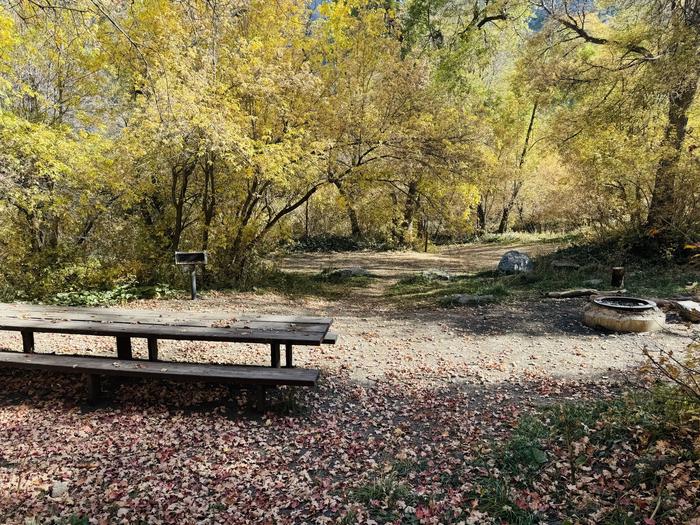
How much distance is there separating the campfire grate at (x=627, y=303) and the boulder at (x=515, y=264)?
4074mm

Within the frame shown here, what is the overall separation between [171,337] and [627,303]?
242 inches

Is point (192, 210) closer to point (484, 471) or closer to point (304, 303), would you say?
point (304, 303)

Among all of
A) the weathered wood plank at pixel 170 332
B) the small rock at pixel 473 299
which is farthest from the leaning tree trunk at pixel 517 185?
the weathered wood plank at pixel 170 332

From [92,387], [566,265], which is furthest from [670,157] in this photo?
[92,387]

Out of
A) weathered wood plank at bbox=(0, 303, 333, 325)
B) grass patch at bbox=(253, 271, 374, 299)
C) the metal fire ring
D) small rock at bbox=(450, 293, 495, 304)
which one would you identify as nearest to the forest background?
grass patch at bbox=(253, 271, 374, 299)

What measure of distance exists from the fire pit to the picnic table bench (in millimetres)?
4055

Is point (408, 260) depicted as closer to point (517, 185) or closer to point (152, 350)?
point (517, 185)

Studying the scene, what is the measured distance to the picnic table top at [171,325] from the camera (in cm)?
400

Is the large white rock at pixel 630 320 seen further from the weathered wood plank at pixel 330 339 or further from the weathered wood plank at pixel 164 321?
the weathered wood plank at pixel 164 321

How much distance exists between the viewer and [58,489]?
3018 millimetres

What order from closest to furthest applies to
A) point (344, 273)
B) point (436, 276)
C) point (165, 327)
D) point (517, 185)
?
1. point (165, 327)
2. point (436, 276)
3. point (344, 273)
4. point (517, 185)

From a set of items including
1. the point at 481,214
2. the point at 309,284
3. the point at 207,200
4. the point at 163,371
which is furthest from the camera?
the point at 481,214

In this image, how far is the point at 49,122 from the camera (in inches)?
368

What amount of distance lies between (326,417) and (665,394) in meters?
2.59
